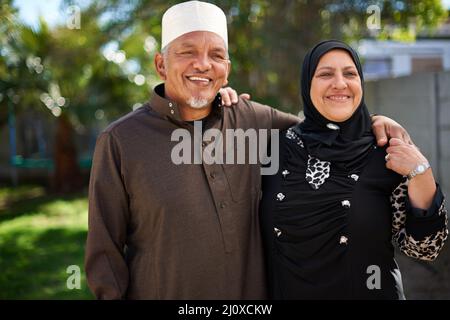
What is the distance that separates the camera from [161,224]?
88.8 inches

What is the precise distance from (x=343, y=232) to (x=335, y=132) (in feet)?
1.53

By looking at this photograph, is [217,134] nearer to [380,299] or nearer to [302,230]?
[302,230]

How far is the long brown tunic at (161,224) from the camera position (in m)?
2.26

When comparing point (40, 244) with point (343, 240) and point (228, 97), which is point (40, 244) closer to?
point (228, 97)

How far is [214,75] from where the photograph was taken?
238 cm

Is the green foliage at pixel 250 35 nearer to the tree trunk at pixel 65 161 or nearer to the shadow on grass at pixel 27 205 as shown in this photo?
the tree trunk at pixel 65 161

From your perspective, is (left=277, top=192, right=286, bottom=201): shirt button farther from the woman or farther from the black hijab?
the black hijab

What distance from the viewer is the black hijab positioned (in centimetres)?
234

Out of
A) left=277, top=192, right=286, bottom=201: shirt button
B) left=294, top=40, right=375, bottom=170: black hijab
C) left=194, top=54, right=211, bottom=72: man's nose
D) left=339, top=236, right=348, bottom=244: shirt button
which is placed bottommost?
left=339, top=236, right=348, bottom=244: shirt button

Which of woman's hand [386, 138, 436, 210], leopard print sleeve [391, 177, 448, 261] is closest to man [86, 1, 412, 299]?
woman's hand [386, 138, 436, 210]

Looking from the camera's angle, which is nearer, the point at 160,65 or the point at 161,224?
the point at 161,224

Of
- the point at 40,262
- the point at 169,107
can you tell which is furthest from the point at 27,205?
the point at 169,107
